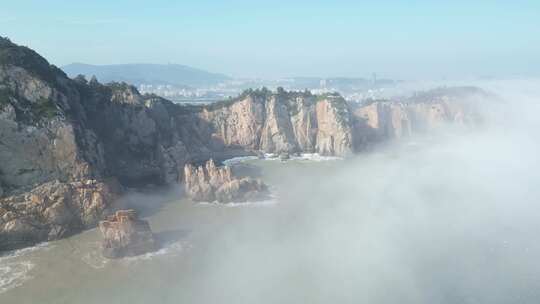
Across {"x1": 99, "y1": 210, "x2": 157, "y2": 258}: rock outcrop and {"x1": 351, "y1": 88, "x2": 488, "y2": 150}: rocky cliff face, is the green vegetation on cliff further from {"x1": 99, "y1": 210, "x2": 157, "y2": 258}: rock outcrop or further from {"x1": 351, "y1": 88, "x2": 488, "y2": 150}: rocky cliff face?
{"x1": 351, "y1": 88, "x2": 488, "y2": 150}: rocky cliff face

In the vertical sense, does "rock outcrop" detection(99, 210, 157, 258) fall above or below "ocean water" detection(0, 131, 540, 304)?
above

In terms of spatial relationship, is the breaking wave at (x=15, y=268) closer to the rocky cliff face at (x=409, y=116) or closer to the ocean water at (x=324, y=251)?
the ocean water at (x=324, y=251)

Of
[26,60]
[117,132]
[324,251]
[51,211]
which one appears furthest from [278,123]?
[324,251]

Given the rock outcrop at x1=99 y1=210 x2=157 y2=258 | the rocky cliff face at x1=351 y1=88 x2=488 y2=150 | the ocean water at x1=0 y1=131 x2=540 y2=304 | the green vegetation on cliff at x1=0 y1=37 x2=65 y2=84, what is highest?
the green vegetation on cliff at x1=0 y1=37 x2=65 y2=84

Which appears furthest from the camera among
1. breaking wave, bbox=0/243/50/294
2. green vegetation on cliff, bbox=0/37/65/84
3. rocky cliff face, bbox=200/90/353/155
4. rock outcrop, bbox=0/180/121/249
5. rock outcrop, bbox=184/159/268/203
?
rocky cliff face, bbox=200/90/353/155

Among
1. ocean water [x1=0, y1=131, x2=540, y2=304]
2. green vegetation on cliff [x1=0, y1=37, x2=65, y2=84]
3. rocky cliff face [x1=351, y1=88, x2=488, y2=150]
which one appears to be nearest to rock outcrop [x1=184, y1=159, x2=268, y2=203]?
ocean water [x1=0, y1=131, x2=540, y2=304]

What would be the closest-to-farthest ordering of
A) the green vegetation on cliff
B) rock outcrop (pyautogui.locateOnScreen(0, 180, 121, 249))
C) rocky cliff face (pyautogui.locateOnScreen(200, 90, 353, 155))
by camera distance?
1. rock outcrop (pyautogui.locateOnScreen(0, 180, 121, 249))
2. the green vegetation on cliff
3. rocky cliff face (pyautogui.locateOnScreen(200, 90, 353, 155))

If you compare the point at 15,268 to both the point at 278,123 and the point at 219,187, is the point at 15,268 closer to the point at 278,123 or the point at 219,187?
the point at 219,187
